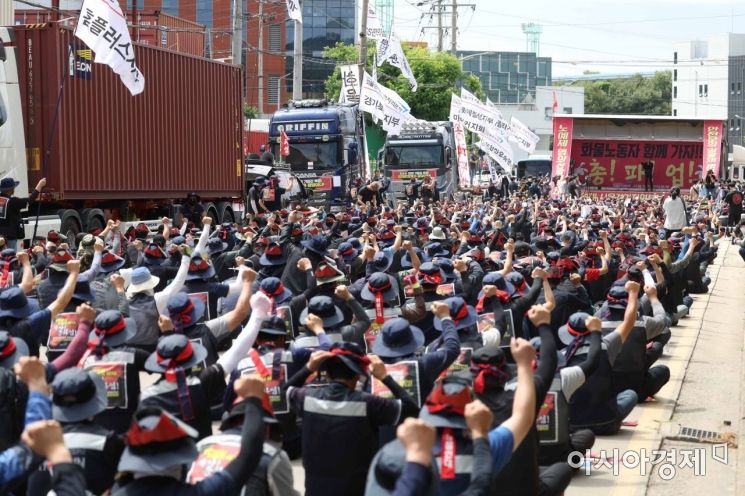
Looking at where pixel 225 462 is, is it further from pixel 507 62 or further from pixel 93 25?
pixel 507 62

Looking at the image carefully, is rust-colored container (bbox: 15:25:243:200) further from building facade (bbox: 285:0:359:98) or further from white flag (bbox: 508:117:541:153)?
building facade (bbox: 285:0:359:98)

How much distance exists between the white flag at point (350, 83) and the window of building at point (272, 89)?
4704cm

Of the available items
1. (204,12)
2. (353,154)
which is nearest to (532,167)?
(204,12)

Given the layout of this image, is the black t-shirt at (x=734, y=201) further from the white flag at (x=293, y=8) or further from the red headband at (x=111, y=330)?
the red headband at (x=111, y=330)

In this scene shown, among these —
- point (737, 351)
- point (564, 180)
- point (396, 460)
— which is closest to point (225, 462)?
point (396, 460)

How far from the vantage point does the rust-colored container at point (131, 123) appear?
23078 mm

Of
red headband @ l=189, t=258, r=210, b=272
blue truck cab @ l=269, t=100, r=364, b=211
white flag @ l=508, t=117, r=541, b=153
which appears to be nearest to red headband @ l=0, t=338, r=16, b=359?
red headband @ l=189, t=258, r=210, b=272

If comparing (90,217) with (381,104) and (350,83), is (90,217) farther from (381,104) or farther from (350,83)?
(350,83)

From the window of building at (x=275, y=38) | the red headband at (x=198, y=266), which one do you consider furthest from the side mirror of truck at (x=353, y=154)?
the window of building at (x=275, y=38)

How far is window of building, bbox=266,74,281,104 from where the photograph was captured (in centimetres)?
9106

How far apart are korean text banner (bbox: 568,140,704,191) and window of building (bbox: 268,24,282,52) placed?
48368 mm

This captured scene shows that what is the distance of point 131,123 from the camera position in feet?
86.4

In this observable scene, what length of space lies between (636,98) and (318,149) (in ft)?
414

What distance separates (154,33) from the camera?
1693 inches
